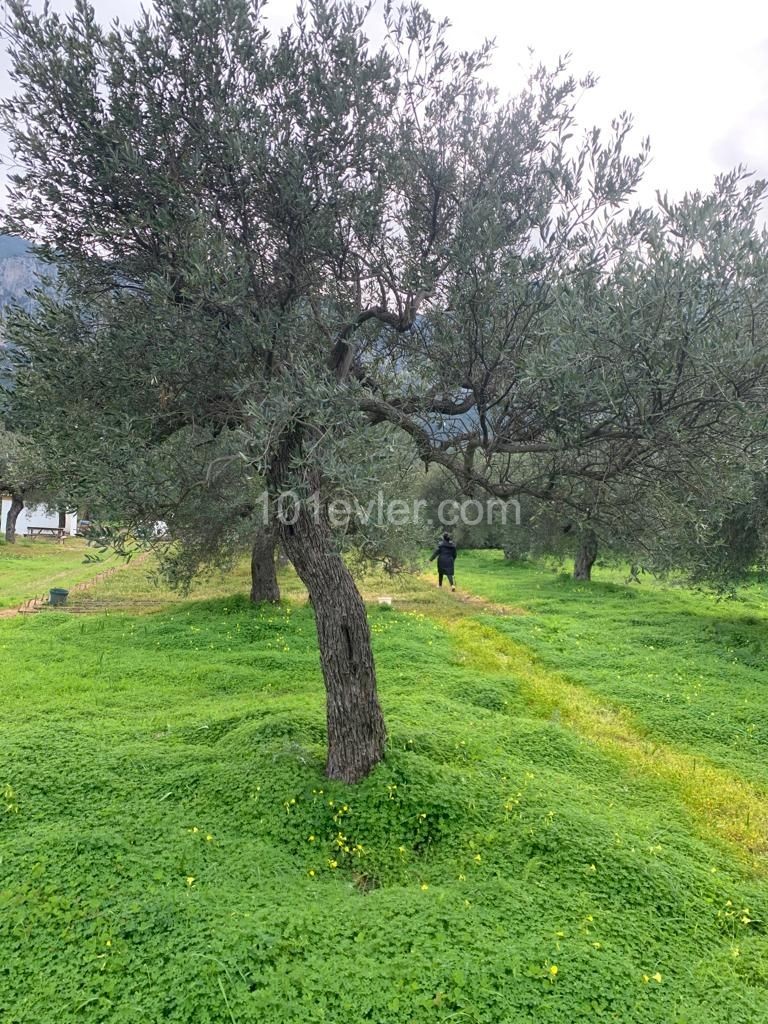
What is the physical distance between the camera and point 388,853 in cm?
629

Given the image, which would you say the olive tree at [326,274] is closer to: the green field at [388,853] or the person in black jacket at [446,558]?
the green field at [388,853]

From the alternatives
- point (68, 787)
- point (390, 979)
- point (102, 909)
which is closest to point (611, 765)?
point (390, 979)

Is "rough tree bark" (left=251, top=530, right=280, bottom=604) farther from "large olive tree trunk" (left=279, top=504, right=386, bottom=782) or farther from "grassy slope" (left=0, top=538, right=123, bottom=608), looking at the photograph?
"large olive tree trunk" (left=279, top=504, right=386, bottom=782)

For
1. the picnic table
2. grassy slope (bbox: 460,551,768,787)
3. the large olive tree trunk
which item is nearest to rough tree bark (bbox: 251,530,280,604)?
grassy slope (bbox: 460,551,768,787)

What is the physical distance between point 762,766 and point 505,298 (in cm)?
820

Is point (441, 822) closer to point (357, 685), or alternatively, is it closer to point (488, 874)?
point (488, 874)

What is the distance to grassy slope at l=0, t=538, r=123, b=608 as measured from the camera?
24.5 meters

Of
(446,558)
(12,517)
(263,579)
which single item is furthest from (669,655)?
(12,517)

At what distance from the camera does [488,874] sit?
234 inches

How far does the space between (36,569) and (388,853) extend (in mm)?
31872

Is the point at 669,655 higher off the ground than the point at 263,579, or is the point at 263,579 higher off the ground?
Result: the point at 263,579

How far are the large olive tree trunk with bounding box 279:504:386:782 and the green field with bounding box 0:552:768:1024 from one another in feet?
1.22

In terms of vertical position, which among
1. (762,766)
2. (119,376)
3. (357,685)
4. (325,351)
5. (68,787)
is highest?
(325,351)

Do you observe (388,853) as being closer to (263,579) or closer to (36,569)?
(263,579)
